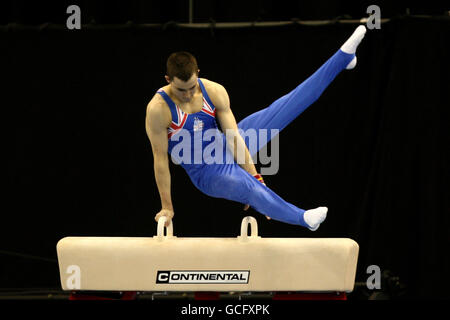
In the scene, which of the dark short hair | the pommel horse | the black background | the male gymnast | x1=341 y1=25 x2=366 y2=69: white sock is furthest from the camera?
the black background

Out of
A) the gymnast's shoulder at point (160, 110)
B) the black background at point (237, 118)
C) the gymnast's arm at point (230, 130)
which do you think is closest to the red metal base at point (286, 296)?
the gymnast's arm at point (230, 130)

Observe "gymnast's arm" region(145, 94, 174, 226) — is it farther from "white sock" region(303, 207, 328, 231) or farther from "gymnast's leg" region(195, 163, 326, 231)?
"white sock" region(303, 207, 328, 231)

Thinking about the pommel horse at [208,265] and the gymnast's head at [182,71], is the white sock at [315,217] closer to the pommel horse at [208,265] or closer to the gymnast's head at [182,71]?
the pommel horse at [208,265]

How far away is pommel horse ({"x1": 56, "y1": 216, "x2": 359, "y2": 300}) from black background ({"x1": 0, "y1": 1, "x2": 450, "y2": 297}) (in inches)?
61.7

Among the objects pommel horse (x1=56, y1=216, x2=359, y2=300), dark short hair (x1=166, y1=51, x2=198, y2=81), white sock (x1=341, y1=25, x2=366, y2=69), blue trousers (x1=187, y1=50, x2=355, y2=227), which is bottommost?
pommel horse (x1=56, y1=216, x2=359, y2=300)

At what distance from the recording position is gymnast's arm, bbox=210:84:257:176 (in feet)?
14.1

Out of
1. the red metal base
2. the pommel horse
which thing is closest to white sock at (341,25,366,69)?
the pommel horse

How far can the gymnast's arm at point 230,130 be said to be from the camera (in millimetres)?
4289

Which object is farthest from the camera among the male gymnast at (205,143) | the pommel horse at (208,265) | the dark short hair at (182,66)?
the pommel horse at (208,265)

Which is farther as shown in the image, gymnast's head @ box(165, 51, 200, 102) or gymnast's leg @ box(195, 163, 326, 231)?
gymnast's leg @ box(195, 163, 326, 231)

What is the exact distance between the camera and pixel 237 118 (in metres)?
5.72

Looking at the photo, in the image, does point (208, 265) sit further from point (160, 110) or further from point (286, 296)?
point (160, 110)

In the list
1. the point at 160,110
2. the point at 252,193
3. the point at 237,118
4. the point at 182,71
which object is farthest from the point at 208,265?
the point at 237,118

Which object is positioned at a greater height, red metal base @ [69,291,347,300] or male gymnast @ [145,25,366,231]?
male gymnast @ [145,25,366,231]
